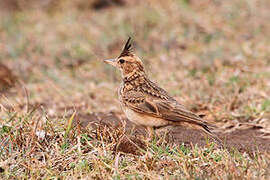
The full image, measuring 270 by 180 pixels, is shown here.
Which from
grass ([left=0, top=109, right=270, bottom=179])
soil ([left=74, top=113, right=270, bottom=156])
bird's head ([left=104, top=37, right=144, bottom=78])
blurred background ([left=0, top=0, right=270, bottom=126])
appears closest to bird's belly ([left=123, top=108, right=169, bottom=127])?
soil ([left=74, top=113, right=270, bottom=156])

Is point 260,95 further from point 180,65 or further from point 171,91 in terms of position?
point 180,65

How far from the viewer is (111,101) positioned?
315 inches

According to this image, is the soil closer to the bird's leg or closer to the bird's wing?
the bird's leg

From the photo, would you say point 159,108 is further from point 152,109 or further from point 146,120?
point 146,120

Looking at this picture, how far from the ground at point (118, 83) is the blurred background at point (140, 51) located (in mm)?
25

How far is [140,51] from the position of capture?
420 inches

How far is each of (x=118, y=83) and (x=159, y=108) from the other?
365 cm

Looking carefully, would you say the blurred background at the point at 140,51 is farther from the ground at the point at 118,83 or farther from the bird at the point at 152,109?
the bird at the point at 152,109

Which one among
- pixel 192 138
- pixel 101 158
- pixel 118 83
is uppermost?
pixel 118 83

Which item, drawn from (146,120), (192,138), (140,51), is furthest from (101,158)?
(140,51)

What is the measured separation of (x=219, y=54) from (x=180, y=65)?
77 cm

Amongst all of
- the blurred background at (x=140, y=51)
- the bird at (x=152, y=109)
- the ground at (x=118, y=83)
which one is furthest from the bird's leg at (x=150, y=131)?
the blurred background at (x=140, y=51)

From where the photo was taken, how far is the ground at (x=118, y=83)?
4.63 meters

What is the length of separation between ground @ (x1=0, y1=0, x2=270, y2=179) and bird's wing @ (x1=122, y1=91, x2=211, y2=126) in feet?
0.85
